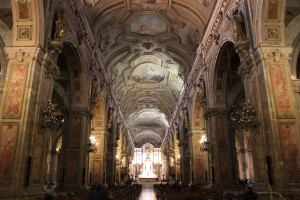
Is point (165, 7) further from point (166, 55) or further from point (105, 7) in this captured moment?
point (166, 55)

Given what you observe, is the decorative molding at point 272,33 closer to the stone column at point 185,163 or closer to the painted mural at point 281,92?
the painted mural at point 281,92

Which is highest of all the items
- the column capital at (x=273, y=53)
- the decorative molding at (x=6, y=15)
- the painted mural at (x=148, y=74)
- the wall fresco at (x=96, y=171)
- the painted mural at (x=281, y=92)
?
the painted mural at (x=148, y=74)

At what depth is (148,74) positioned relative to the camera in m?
25.7

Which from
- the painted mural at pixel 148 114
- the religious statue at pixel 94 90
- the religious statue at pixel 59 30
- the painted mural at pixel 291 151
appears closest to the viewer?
the painted mural at pixel 291 151

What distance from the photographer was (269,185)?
7336 millimetres

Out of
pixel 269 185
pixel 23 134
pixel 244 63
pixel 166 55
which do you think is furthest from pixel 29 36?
pixel 166 55

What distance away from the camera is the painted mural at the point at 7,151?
22.9ft

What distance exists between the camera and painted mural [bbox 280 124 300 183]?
23.6 ft


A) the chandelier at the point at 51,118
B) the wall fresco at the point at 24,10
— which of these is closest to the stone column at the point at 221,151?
the chandelier at the point at 51,118

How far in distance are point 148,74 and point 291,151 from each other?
19125 mm

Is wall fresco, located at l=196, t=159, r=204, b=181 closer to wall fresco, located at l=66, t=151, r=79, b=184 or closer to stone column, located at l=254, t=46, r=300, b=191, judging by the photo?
wall fresco, located at l=66, t=151, r=79, b=184

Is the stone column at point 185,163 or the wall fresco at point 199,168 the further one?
the stone column at point 185,163

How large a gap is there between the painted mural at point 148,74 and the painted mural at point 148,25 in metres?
5.00

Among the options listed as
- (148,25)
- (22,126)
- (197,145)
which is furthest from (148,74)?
(22,126)
